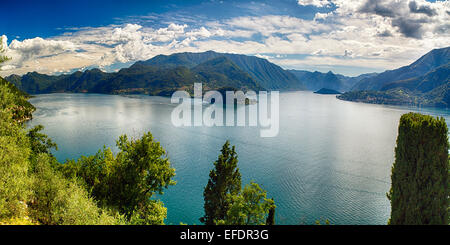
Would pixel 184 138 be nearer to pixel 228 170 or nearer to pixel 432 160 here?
pixel 228 170

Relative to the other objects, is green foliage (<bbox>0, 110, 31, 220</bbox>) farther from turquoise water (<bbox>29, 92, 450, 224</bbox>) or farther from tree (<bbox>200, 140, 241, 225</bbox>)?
turquoise water (<bbox>29, 92, 450, 224</bbox>)

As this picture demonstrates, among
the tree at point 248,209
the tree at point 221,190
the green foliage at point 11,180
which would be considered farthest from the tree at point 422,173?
the green foliage at point 11,180

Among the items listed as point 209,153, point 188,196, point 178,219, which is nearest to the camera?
point 178,219

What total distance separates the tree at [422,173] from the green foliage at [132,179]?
2094 centimetres

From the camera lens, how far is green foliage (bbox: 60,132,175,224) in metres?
24.2

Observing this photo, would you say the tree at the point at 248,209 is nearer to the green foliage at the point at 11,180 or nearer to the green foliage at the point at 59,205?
the green foliage at the point at 59,205

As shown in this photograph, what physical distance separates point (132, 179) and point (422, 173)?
24756mm

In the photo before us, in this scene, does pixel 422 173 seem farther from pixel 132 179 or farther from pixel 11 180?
pixel 11 180

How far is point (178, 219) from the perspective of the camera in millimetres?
37469

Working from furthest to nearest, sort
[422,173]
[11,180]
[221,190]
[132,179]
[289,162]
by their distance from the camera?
1. [289,162]
2. [221,190]
3. [132,179]
4. [422,173]
5. [11,180]

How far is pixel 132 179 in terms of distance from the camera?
957 inches

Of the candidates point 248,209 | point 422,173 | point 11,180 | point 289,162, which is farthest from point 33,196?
point 289,162

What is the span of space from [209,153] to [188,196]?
87.7ft
